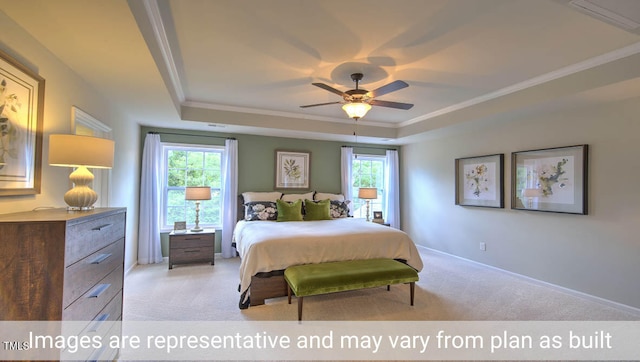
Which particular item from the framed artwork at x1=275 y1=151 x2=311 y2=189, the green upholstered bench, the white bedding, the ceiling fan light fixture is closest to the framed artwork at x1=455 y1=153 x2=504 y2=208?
the white bedding

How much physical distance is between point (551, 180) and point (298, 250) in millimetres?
3378

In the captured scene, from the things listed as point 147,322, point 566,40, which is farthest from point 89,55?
→ point 566,40

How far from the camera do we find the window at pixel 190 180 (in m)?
4.78

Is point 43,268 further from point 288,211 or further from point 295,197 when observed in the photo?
point 295,197

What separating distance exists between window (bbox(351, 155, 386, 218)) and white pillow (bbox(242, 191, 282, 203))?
1890mm

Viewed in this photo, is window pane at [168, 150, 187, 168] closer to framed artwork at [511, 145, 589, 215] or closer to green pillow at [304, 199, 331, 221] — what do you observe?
green pillow at [304, 199, 331, 221]

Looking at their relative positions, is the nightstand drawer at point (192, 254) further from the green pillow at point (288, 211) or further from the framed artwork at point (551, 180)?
the framed artwork at point (551, 180)

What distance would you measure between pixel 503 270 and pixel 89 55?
5.50 meters

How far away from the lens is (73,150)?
1771mm

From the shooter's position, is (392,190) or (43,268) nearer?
(43,268)

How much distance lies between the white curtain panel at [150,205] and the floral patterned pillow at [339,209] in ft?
9.72

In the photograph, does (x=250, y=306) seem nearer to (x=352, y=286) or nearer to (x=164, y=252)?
→ (x=352, y=286)

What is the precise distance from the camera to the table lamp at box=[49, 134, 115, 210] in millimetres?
1759

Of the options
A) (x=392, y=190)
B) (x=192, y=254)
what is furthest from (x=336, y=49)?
(x=392, y=190)
